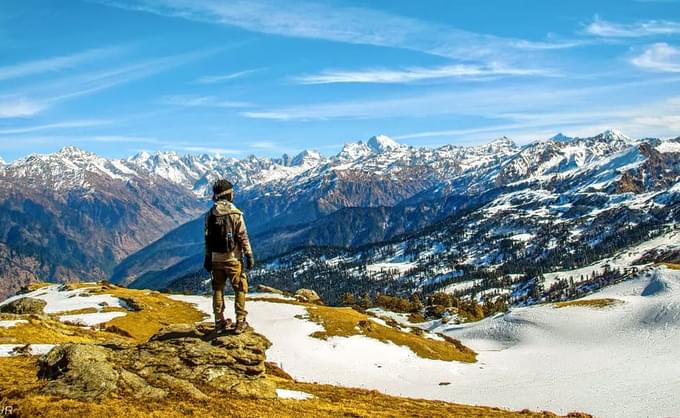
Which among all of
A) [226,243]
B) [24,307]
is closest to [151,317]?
[24,307]

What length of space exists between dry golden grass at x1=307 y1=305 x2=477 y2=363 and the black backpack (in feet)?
178

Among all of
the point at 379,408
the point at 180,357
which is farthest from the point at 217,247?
the point at 379,408

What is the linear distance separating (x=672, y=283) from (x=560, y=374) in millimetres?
89386

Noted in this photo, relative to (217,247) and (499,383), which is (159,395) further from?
(499,383)

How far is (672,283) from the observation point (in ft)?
447

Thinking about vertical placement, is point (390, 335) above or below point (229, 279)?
below

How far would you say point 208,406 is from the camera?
23.8m

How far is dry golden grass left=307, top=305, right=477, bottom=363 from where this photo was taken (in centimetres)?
7994

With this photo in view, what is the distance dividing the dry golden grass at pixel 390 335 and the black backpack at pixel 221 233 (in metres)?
54.2

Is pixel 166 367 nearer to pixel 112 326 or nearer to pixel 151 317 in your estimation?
pixel 112 326

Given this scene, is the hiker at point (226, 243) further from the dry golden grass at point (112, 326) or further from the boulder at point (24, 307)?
the boulder at point (24, 307)

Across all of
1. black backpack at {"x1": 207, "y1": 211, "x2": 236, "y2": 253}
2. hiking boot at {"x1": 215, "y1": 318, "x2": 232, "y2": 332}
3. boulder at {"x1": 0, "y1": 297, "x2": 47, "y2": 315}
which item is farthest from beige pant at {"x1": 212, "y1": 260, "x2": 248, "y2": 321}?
boulder at {"x1": 0, "y1": 297, "x2": 47, "y2": 315}

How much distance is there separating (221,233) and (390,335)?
61262 millimetres

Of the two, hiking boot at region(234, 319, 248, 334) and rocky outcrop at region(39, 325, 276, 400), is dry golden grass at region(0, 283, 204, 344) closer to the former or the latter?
rocky outcrop at region(39, 325, 276, 400)
